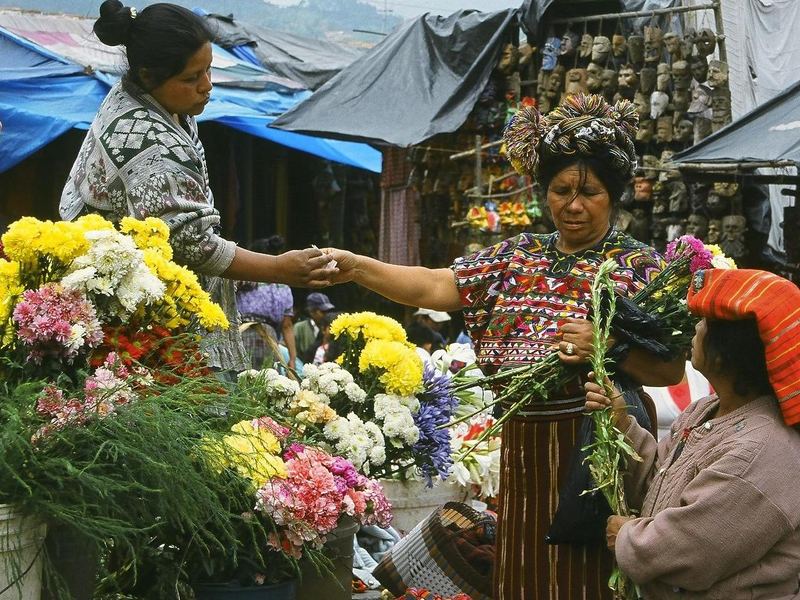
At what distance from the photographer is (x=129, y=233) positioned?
300 cm

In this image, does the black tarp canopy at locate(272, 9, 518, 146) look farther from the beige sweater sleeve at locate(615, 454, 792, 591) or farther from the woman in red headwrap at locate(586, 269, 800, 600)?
the beige sweater sleeve at locate(615, 454, 792, 591)

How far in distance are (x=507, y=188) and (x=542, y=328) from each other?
739cm

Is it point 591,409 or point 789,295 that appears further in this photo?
point 591,409

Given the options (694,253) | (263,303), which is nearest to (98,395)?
(694,253)

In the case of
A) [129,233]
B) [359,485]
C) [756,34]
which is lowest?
[359,485]

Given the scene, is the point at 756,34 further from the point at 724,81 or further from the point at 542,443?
the point at 542,443

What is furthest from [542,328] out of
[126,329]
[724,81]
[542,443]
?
[724,81]

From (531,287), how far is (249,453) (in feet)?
3.41

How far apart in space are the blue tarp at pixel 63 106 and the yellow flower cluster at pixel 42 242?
7.14 metres

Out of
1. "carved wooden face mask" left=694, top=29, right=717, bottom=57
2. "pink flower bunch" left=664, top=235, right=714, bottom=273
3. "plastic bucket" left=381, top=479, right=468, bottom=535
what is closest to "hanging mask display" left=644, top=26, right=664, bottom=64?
"carved wooden face mask" left=694, top=29, right=717, bottom=57

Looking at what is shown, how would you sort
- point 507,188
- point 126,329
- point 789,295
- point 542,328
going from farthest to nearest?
point 507,188
point 542,328
point 126,329
point 789,295

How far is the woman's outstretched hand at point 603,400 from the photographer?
9.71 ft

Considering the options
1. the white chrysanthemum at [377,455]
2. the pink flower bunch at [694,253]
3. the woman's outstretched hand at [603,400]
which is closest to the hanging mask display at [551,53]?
the pink flower bunch at [694,253]

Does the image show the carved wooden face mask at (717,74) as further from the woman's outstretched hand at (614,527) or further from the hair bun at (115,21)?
the woman's outstretched hand at (614,527)
